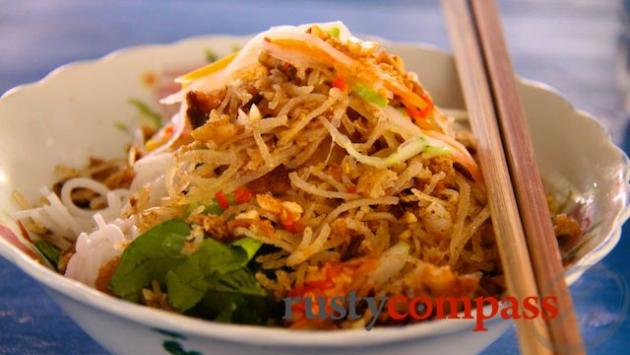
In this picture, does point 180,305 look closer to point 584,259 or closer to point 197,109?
point 197,109

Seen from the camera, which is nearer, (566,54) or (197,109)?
(197,109)

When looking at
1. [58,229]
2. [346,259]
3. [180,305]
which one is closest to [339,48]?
[346,259]

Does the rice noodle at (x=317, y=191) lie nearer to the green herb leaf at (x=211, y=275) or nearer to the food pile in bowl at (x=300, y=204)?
the food pile in bowl at (x=300, y=204)

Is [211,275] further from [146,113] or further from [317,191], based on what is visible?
[146,113]

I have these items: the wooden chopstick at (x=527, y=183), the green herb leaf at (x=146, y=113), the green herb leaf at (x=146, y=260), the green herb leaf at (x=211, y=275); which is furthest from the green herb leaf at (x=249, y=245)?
the green herb leaf at (x=146, y=113)

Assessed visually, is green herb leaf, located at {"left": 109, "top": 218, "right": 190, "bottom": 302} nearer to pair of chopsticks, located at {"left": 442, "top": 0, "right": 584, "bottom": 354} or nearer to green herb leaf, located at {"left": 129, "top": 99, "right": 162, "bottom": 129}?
pair of chopsticks, located at {"left": 442, "top": 0, "right": 584, "bottom": 354}

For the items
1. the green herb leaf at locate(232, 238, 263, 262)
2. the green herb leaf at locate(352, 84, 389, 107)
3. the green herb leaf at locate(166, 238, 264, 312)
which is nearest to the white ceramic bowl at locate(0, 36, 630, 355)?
the green herb leaf at locate(166, 238, 264, 312)

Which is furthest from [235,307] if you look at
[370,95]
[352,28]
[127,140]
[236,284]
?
[352,28]
